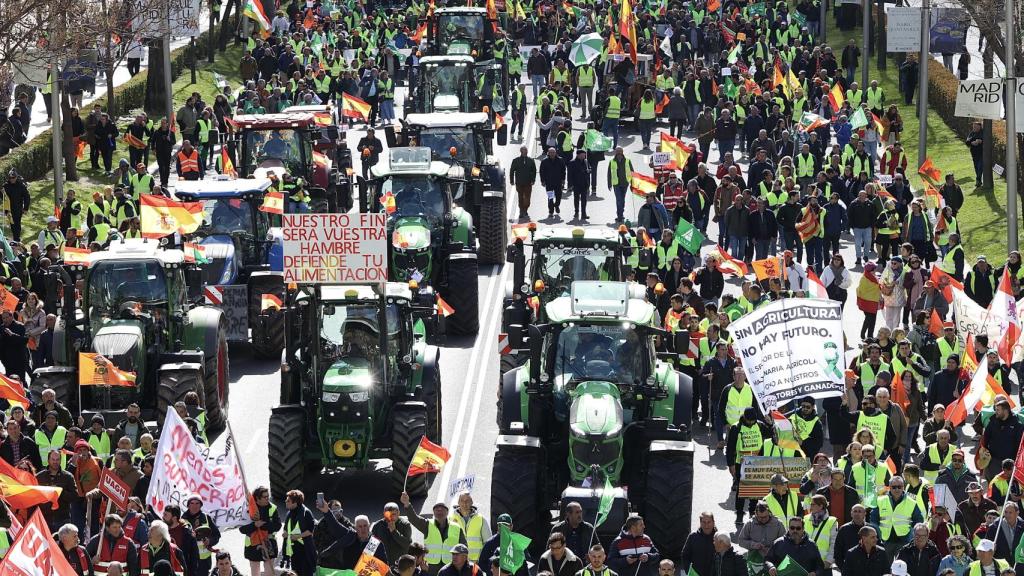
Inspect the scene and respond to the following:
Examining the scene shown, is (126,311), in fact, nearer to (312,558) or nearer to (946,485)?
(312,558)

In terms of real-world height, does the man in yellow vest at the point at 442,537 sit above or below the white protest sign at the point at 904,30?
below

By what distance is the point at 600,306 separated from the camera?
20516 mm

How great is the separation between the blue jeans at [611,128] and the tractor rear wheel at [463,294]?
1362cm

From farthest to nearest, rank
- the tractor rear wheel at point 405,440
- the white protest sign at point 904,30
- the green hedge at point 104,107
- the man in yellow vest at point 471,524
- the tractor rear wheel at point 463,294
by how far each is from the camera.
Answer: the white protest sign at point 904,30
the green hedge at point 104,107
the tractor rear wheel at point 463,294
the tractor rear wheel at point 405,440
the man in yellow vest at point 471,524

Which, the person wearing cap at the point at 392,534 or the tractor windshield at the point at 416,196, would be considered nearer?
the person wearing cap at the point at 392,534

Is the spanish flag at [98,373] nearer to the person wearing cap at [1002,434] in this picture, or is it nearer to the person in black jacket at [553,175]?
the person wearing cap at [1002,434]

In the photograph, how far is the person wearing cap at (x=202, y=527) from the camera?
18.6m

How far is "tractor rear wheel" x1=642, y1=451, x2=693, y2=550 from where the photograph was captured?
19.6 meters

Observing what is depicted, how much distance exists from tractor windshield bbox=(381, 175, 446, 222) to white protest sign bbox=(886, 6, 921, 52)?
1633cm

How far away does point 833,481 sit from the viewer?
1942 centimetres

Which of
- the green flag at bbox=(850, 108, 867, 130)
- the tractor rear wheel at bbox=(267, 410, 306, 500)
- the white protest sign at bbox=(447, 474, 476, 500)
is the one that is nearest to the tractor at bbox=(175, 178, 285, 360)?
the tractor rear wheel at bbox=(267, 410, 306, 500)

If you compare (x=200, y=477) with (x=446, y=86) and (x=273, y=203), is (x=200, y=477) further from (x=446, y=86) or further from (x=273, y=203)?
(x=446, y=86)

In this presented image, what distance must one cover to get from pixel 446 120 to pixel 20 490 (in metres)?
17.2

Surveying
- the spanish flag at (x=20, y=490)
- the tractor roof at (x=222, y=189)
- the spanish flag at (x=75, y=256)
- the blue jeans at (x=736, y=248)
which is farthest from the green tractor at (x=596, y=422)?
the blue jeans at (x=736, y=248)
